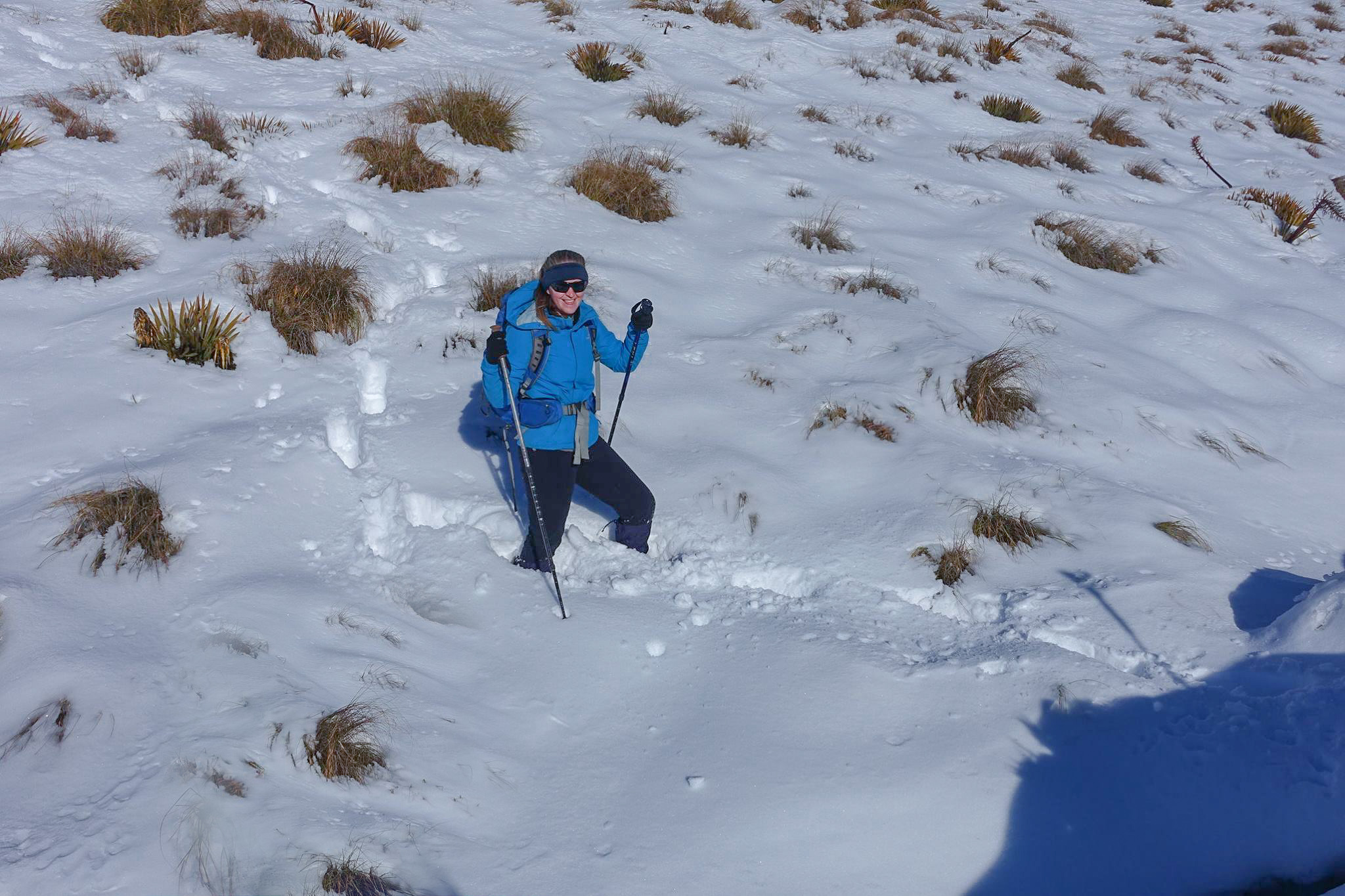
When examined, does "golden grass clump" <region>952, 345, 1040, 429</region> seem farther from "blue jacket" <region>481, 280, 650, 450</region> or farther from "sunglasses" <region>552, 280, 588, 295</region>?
"sunglasses" <region>552, 280, 588, 295</region>

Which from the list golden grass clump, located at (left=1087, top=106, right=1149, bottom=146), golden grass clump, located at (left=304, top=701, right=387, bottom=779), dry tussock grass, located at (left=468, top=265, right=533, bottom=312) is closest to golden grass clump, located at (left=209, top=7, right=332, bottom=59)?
dry tussock grass, located at (left=468, top=265, right=533, bottom=312)

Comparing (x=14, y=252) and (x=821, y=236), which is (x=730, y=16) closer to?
(x=821, y=236)

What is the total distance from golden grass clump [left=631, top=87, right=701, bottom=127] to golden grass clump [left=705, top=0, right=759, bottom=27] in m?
3.33

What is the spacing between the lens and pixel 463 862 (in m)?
2.35

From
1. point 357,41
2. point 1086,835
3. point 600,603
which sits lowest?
point 600,603

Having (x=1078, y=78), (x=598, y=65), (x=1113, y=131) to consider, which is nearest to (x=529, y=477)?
(x=598, y=65)

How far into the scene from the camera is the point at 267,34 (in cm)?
845

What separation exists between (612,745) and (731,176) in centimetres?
610

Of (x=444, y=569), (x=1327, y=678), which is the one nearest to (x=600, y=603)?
(x=444, y=569)

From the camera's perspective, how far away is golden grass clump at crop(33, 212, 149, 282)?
194 inches

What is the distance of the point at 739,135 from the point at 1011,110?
3.96m

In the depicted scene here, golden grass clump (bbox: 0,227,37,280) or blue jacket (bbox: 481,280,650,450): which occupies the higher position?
blue jacket (bbox: 481,280,650,450)

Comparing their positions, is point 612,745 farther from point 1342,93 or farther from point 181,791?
point 1342,93

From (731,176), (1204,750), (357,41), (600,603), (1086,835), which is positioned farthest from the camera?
(357,41)
